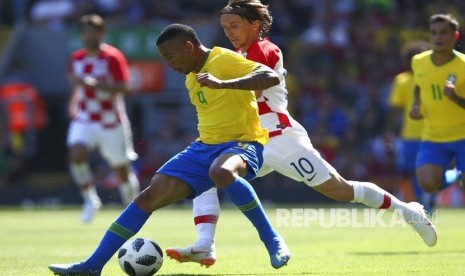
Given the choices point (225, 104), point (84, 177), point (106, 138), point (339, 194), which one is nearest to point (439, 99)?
point (339, 194)

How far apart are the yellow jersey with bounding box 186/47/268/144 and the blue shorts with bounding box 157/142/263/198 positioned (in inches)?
3.1

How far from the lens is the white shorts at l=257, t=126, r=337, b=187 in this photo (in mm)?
9391

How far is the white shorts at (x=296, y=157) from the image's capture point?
370 inches

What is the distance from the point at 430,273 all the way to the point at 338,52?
618 inches

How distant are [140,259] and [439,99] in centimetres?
438

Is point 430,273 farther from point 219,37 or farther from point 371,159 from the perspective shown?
point 219,37

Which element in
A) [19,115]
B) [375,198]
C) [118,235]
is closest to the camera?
[118,235]

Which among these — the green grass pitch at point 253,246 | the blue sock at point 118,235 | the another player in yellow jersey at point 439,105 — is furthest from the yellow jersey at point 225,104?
the another player in yellow jersey at point 439,105

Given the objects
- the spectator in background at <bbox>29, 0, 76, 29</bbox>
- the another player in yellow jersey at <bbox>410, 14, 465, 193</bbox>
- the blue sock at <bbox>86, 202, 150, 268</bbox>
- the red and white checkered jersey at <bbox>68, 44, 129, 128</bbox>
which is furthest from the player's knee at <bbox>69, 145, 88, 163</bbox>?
the spectator in background at <bbox>29, 0, 76, 29</bbox>

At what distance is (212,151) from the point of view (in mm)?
8484

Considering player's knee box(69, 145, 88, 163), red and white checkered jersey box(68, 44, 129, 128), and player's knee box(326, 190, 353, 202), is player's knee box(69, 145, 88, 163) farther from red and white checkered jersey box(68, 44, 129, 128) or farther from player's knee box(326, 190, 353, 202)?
player's knee box(326, 190, 353, 202)

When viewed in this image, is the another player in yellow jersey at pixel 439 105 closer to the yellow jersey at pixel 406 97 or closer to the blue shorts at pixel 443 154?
the blue shorts at pixel 443 154

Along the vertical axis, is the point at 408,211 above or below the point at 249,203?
below

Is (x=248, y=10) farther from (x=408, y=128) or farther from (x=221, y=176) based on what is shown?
(x=408, y=128)
